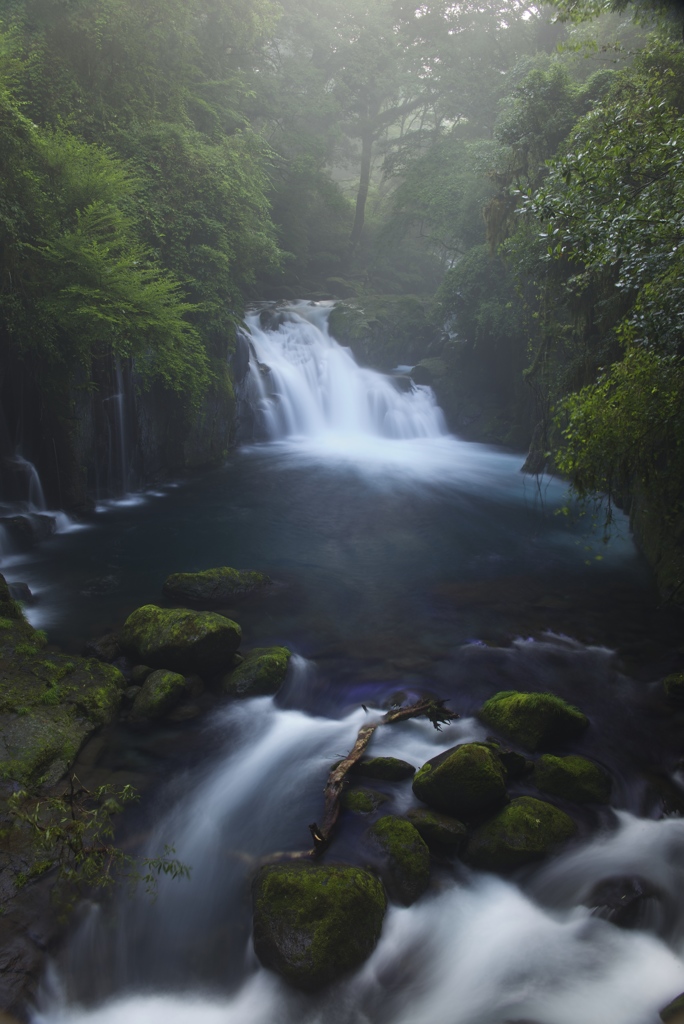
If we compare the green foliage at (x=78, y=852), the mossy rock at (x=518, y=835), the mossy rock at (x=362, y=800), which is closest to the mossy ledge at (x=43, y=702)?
the green foliage at (x=78, y=852)

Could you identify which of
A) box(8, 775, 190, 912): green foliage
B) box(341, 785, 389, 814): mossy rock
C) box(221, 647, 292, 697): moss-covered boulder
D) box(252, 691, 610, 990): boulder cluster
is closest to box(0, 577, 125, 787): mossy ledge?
box(8, 775, 190, 912): green foliage

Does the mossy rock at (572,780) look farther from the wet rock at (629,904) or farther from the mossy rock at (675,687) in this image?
the mossy rock at (675,687)

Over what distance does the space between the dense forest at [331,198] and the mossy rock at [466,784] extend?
3.94 m

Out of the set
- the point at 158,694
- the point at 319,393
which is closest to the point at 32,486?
the point at 158,694

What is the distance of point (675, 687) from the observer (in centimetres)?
702

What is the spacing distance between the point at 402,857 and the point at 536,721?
7.18 ft

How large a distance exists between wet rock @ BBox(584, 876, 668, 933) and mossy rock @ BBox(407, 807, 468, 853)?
3.24 ft

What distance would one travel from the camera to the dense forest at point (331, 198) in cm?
764

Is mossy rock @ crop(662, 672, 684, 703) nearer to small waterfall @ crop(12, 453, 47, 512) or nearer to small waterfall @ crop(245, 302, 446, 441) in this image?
small waterfall @ crop(12, 453, 47, 512)

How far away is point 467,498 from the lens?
16.2 meters

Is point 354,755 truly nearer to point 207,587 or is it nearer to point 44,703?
point 44,703

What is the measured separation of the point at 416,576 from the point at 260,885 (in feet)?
22.9

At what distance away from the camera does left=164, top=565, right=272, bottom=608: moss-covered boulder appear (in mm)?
9266

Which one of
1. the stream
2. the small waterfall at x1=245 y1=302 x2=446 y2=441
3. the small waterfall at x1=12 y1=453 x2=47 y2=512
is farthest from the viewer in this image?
the small waterfall at x1=245 y1=302 x2=446 y2=441
